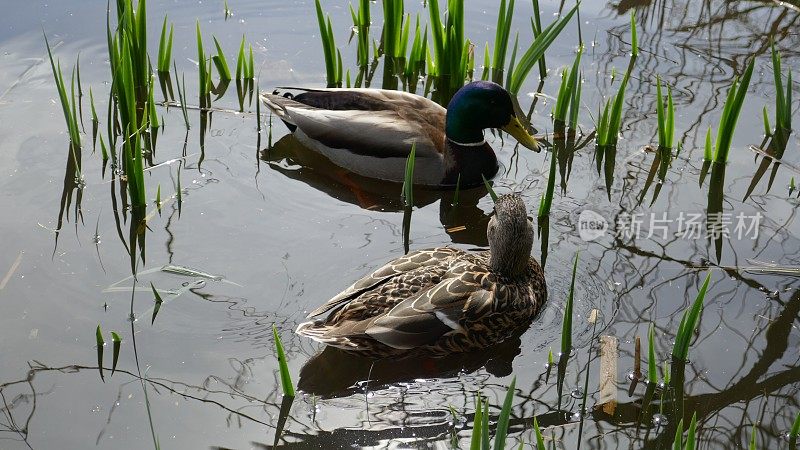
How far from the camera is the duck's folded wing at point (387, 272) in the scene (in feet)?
14.9

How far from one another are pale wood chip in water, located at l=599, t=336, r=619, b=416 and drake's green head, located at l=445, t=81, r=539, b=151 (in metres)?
1.92

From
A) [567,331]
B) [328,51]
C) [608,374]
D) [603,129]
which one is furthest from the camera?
A: [328,51]

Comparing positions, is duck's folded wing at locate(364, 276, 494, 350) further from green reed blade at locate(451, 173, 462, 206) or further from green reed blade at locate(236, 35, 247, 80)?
green reed blade at locate(236, 35, 247, 80)

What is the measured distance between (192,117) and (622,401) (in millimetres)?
3437

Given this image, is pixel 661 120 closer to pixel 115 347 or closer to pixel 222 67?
pixel 222 67

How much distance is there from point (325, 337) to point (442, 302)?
1.76 feet

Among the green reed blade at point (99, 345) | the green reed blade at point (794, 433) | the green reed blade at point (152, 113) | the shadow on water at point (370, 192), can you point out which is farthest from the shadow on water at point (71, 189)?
the green reed blade at point (794, 433)

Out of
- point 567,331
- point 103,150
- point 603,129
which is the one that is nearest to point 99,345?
point 103,150

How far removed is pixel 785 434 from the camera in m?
4.01

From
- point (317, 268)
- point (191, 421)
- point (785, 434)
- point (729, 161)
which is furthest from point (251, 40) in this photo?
point (785, 434)

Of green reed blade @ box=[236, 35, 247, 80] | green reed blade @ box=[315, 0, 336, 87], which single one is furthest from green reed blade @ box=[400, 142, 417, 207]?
green reed blade @ box=[236, 35, 247, 80]

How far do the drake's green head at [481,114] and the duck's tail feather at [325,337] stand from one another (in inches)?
84.9

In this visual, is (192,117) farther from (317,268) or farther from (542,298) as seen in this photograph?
(542,298)

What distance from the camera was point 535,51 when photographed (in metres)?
6.21
